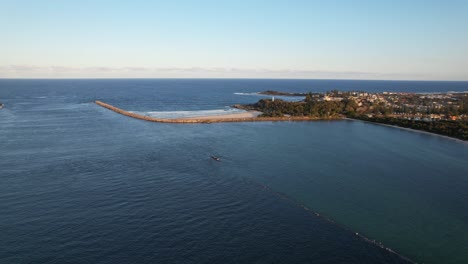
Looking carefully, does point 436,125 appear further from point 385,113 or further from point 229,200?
point 229,200

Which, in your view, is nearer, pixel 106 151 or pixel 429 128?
pixel 106 151

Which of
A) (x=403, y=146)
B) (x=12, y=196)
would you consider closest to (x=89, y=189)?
(x=12, y=196)

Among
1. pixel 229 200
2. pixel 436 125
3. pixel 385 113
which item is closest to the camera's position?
pixel 229 200

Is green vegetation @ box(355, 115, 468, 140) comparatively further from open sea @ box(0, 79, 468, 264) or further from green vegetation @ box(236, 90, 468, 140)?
open sea @ box(0, 79, 468, 264)

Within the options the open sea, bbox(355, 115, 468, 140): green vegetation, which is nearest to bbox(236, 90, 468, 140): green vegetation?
bbox(355, 115, 468, 140): green vegetation

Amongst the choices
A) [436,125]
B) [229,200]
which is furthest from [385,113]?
[229,200]

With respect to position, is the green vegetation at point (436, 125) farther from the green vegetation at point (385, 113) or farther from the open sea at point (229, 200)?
the open sea at point (229, 200)

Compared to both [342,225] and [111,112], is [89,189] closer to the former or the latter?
[342,225]

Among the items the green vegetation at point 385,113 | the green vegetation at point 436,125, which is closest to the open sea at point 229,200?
the green vegetation at point 436,125

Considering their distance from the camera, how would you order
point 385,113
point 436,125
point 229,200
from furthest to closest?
point 385,113 < point 436,125 < point 229,200
